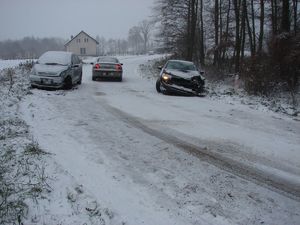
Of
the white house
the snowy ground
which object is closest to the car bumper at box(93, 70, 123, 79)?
the snowy ground

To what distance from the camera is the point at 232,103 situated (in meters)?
13.8

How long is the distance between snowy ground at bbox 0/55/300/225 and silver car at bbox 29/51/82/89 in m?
4.24

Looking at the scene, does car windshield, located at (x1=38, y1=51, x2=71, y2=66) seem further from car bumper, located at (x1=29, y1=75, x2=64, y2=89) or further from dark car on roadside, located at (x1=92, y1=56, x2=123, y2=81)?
dark car on roadside, located at (x1=92, y1=56, x2=123, y2=81)

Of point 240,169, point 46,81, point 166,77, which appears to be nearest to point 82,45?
point 46,81

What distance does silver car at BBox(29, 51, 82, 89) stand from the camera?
14953mm

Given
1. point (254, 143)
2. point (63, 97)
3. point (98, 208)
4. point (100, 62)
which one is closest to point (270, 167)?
point (254, 143)

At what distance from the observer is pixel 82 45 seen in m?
98.1

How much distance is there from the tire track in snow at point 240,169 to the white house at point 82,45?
9371 cm

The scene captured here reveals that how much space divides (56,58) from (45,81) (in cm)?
198

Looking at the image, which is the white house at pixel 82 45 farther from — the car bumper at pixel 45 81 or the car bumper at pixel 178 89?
the car bumper at pixel 178 89

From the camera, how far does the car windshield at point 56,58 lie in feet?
52.6

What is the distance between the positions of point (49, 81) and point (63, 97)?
2.12m

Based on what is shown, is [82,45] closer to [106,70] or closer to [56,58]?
[106,70]

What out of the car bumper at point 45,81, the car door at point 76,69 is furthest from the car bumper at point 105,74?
the car bumper at point 45,81
